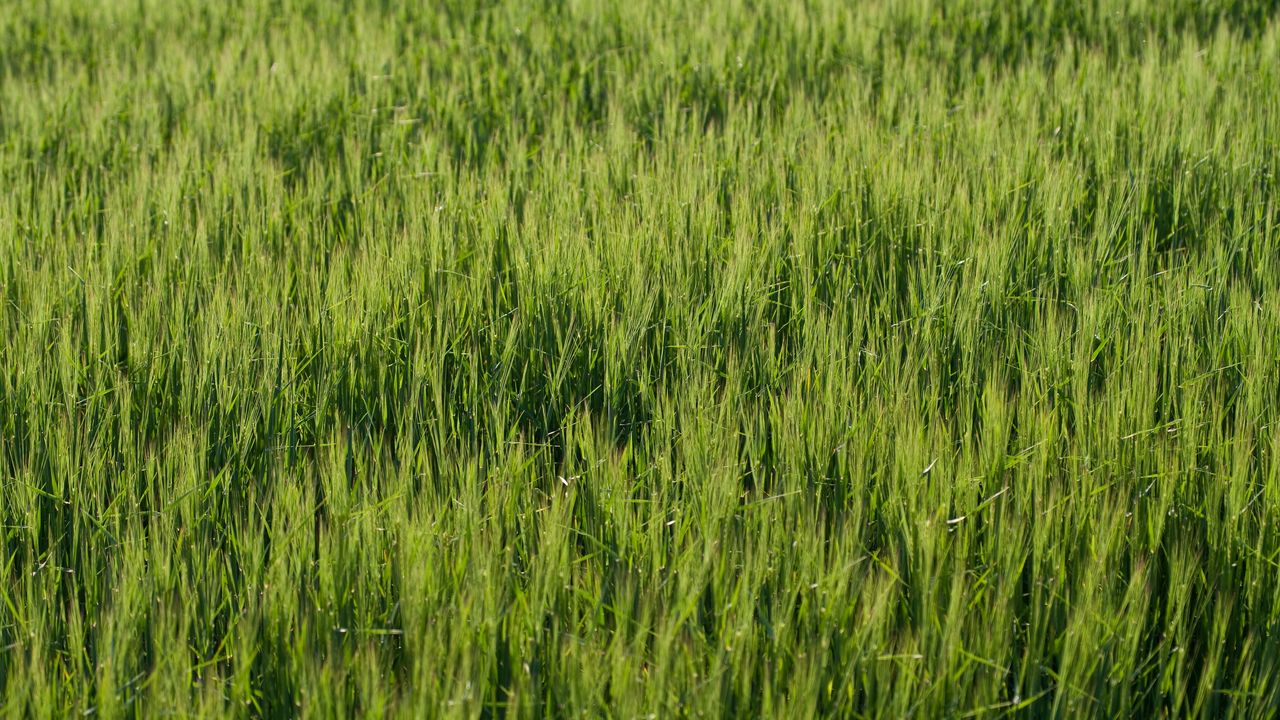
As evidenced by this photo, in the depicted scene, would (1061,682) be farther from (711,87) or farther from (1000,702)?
(711,87)

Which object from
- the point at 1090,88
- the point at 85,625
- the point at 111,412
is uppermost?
the point at 1090,88

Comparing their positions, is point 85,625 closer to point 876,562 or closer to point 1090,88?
point 876,562

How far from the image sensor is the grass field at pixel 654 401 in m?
1.21

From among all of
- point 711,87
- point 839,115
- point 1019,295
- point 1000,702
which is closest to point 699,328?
point 1019,295

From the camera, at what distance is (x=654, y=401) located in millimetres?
1756

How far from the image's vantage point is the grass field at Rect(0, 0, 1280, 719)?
3.96 feet

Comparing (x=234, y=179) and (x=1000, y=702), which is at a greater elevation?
(x=234, y=179)

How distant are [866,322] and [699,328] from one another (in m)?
0.28

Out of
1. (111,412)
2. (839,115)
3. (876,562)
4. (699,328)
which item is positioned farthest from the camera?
(839,115)

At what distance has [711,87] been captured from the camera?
3.40m

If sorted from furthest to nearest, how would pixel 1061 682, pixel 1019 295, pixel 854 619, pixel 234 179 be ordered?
pixel 234 179, pixel 1019 295, pixel 854 619, pixel 1061 682

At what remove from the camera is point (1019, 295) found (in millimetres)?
2057

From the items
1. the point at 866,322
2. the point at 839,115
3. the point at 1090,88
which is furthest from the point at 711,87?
the point at 866,322

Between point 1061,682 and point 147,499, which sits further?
point 147,499
